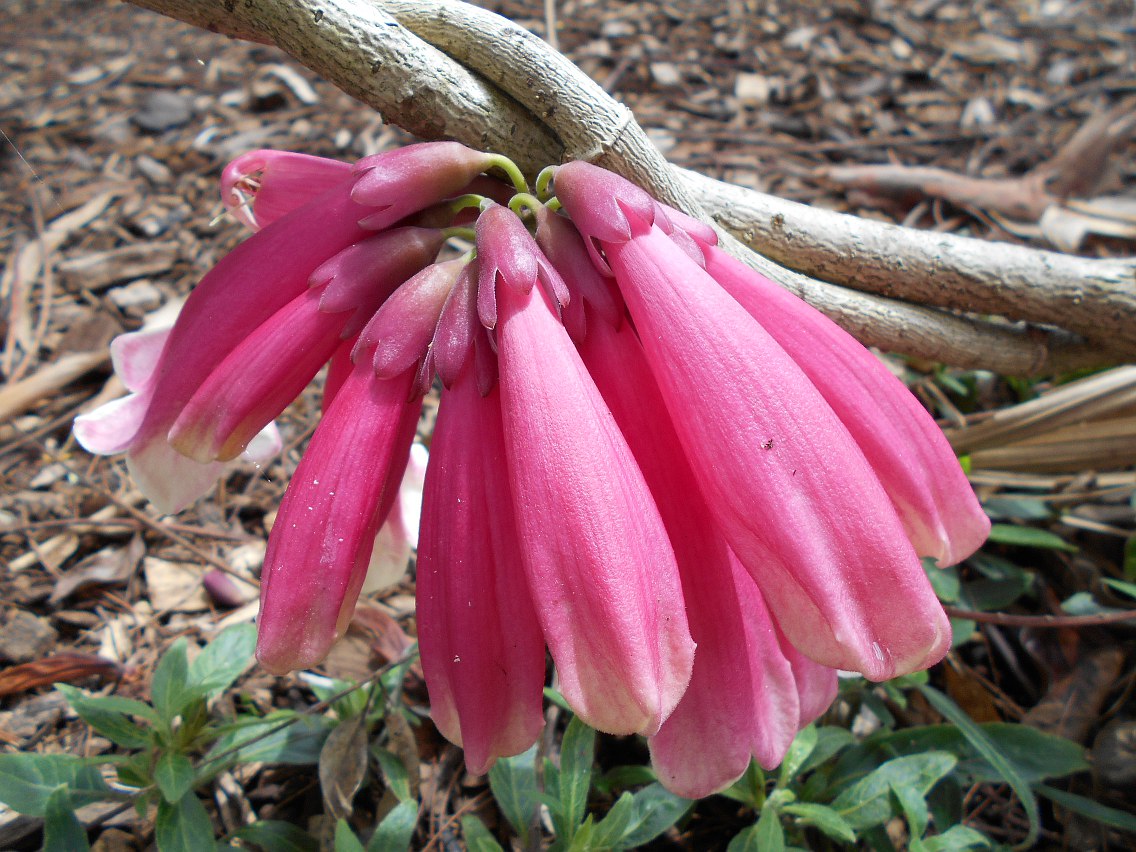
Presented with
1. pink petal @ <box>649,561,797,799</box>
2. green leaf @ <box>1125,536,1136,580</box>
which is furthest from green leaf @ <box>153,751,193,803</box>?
green leaf @ <box>1125,536,1136,580</box>

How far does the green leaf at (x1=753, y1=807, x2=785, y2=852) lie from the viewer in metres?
1.08

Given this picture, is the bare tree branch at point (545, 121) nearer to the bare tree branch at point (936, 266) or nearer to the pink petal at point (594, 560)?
the bare tree branch at point (936, 266)

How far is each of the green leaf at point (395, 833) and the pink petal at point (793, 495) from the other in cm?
70

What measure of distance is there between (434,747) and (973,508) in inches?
41.3

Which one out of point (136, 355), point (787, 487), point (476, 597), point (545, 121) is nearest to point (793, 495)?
point (787, 487)

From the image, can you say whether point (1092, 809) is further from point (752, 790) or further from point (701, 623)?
point (701, 623)

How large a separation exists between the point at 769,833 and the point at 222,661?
872mm

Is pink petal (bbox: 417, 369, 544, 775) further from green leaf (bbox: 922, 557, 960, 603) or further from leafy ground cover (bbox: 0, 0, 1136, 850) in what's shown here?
green leaf (bbox: 922, 557, 960, 603)

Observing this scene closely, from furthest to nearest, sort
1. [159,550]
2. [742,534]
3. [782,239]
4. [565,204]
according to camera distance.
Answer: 1. [159,550]
2. [782,239]
3. [565,204]
4. [742,534]

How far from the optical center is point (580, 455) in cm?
72

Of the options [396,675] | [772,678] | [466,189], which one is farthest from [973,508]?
[396,675]

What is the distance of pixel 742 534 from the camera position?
753 mm

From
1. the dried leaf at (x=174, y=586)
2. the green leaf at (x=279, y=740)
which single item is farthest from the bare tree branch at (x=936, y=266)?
the dried leaf at (x=174, y=586)

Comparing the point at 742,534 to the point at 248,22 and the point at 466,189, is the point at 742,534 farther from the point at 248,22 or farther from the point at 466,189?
the point at 248,22
